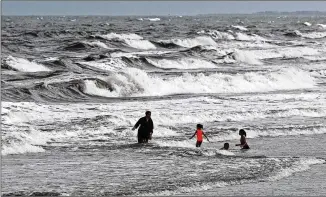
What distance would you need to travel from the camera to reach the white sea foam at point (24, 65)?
40594 millimetres

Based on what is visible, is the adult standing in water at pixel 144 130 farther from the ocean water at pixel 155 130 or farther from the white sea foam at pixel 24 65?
the white sea foam at pixel 24 65

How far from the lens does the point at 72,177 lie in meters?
13.4

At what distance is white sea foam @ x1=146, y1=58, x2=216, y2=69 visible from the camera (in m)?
47.3

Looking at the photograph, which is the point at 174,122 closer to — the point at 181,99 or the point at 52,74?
the point at 181,99

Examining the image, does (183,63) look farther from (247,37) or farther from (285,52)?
(247,37)

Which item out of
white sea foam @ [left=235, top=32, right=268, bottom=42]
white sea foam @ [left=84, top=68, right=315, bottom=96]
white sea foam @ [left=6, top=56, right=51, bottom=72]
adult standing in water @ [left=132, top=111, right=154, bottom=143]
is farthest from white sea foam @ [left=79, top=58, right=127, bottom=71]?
white sea foam @ [left=235, top=32, right=268, bottom=42]

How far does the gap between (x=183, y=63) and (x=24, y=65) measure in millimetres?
12376

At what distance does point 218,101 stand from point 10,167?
1543cm

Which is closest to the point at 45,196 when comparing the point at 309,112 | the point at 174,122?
the point at 174,122

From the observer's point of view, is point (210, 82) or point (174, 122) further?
point (210, 82)

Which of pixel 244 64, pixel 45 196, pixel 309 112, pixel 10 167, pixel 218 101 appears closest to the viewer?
pixel 45 196

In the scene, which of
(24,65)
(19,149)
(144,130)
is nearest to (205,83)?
(24,65)

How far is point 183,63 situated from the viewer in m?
49.0

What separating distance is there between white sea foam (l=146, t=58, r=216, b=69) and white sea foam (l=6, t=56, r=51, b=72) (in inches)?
336
